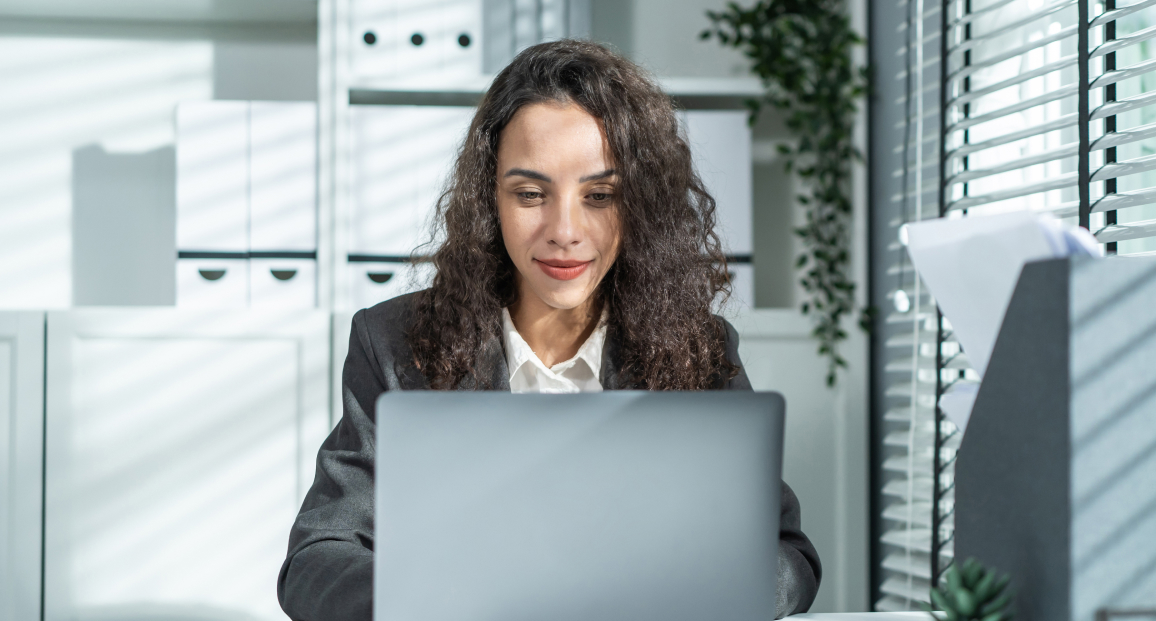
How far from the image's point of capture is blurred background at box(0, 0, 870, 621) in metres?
1.64

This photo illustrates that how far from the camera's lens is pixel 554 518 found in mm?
579

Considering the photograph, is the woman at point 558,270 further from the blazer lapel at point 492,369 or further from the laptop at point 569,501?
the laptop at point 569,501

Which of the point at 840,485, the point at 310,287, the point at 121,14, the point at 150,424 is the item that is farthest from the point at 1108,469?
the point at 121,14

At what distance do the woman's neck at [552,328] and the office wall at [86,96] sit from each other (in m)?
1.06

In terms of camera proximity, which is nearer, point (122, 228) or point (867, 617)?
point (867, 617)

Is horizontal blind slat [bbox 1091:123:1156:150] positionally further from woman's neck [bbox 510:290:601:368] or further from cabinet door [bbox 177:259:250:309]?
cabinet door [bbox 177:259:250:309]

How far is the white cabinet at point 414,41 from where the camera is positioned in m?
A: 1.75

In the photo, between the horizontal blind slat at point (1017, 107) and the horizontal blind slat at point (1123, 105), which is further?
the horizontal blind slat at point (1017, 107)

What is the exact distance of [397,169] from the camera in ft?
5.76

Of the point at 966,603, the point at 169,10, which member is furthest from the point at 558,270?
the point at 169,10

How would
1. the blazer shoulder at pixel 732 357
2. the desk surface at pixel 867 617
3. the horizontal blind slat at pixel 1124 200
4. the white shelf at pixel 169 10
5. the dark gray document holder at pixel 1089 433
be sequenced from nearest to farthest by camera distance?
the dark gray document holder at pixel 1089 433
the desk surface at pixel 867 617
the horizontal blind slat at pixel 1124 200
the blazer shoulder at pixel 732 357
the white shelf at pixel 169 10

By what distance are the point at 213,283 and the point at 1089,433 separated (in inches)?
60.8

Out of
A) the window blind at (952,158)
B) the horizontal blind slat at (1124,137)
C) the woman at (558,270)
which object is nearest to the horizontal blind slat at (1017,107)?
→ the window blind at (952,158)

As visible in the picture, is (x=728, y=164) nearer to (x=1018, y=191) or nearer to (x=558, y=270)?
(x=1018, y=191)
